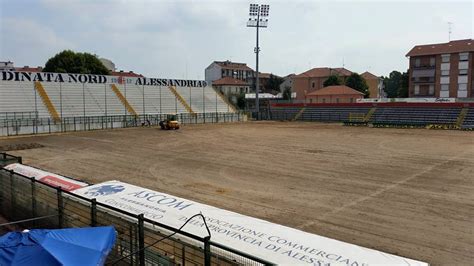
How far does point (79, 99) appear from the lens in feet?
180

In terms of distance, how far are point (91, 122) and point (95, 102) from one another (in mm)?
7508

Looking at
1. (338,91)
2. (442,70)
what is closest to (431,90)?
(442,70)

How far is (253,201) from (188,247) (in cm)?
826

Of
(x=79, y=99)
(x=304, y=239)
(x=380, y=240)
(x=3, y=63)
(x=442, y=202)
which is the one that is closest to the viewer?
(x=304, y=239)

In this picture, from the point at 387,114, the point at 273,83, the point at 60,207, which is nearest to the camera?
the point at 60,207

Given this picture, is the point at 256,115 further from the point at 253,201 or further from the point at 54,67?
the point at 253,201

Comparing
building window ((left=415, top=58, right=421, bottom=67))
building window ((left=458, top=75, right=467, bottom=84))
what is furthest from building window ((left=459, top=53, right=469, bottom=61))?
building window ((left=415, top=58, right=421, bottom=67))

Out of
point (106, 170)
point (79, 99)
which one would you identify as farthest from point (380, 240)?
point (79, 99)

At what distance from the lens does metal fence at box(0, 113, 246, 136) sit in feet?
141

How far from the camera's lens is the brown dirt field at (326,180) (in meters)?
11.5

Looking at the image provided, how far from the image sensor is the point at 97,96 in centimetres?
5756

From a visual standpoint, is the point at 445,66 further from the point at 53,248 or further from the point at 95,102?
the point at 53,248

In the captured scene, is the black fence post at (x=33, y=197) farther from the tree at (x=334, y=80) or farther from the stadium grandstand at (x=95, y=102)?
the tree at (x=334, y=80)

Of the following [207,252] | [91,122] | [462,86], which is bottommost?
[91,122]
